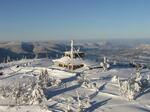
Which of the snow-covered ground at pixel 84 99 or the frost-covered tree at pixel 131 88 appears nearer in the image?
the snow-covered ground at pixel 84 99

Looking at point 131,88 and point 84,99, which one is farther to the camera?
point 131,88

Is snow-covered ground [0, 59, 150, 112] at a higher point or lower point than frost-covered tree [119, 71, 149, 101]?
lower

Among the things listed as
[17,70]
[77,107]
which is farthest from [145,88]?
[17,70]

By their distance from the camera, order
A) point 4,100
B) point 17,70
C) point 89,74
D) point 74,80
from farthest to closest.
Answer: point 17,70, point 89,74, point 74,80, point 4,100

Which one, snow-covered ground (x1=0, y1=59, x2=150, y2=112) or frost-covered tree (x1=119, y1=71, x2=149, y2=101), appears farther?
frost-covered tree (x1=119, y1=71, x2=149, y2=101)

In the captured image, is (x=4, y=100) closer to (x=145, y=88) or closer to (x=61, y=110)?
(x=61, y=110)

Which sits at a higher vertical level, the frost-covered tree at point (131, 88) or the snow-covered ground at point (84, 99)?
the frost-covered tree at point (131, 88)

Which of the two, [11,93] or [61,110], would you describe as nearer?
[61,110]

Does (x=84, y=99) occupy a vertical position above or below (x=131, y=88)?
below

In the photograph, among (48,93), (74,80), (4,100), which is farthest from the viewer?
(74,80)

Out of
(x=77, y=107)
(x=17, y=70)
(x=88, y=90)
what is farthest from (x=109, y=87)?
(x=17, y=70)

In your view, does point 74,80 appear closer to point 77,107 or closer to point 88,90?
point 88,90
